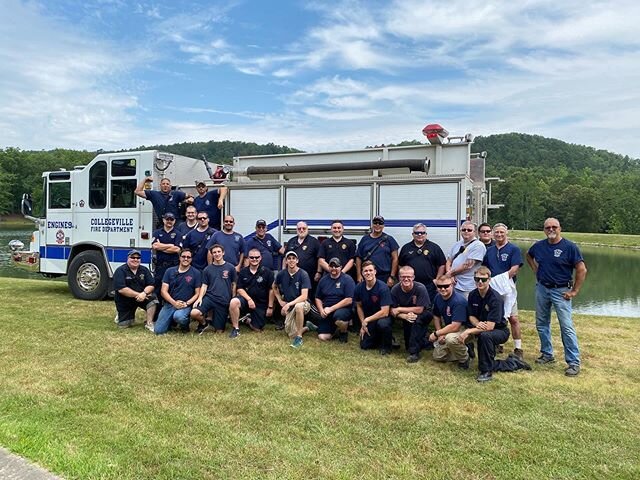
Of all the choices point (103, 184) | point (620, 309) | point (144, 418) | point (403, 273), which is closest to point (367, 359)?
point (403, 273)

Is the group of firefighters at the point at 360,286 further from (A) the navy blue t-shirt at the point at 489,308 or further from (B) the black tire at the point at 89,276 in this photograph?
(B) the black tire at the point at 89,276

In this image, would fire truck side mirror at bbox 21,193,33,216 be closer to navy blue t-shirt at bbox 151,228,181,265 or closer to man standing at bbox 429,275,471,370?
navy blue t-shirt at bbox 151,228,181,265

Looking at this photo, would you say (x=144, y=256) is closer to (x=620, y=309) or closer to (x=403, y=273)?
(x=403, y=273)

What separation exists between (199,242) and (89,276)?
10.5 ft

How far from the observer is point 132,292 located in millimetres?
7410

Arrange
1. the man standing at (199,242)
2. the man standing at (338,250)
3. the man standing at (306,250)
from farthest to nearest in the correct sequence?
the man standing at (199,242), the man standing at (306,250), the man standing at (338,250)

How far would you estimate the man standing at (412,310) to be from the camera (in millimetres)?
6129

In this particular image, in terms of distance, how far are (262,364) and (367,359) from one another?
1297 mm

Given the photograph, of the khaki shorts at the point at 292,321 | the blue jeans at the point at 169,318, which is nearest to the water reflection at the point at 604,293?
the khaki shorts at the point at 292,321

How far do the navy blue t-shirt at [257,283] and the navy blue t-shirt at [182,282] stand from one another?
25.8 inches

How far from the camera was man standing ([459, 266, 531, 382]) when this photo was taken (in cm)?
538

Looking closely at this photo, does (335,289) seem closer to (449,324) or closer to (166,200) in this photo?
(449,324)

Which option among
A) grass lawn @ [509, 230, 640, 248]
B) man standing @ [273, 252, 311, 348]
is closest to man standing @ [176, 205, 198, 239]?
man standing @ [273, 252, 311, 348]

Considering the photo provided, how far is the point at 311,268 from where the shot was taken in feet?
25.2
